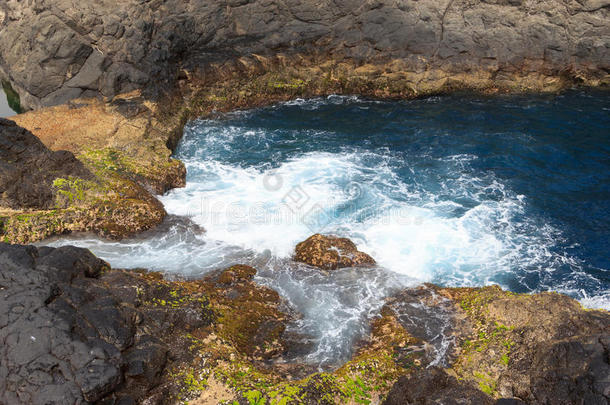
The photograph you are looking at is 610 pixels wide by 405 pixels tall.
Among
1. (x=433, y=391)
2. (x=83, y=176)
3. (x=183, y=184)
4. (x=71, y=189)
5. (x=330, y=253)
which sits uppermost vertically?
(x=433, y=391)

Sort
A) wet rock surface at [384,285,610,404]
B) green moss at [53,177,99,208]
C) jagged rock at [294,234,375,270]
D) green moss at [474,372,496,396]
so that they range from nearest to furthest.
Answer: wet rock surface at [384,285,610,404]
green moss at [474,372,496,396]
jagged rock at [294,234,375,270]
green moss at [53,177,99,208]

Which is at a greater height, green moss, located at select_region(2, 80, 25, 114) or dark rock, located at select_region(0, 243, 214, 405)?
dark rock, located at select_region(0, 243, 214, 405)

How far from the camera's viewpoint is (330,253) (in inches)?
848

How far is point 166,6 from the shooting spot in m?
36.2

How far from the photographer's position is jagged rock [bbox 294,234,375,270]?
70.1ft

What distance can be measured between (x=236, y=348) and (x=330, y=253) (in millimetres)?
7178

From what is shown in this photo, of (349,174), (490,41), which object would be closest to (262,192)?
(349,174)

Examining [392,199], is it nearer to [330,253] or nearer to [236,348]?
[330,253]

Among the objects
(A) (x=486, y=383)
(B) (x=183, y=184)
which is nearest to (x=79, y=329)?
(A) (x=486, y=383)

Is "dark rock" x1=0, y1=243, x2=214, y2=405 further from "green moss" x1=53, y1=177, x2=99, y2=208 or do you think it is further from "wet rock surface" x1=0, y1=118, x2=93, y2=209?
"wet rock surface" x1=0, y1=118, x2=93, y2=209

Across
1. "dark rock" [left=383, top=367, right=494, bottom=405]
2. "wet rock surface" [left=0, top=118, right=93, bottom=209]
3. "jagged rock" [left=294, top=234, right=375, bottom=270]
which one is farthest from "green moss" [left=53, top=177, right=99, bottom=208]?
"dark rock" [left=383, top=367, right=494, bottom=405]

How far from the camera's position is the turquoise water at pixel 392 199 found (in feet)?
69.4

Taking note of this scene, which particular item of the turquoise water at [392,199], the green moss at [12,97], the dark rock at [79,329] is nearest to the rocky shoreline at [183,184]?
the dark rock at [79,329]

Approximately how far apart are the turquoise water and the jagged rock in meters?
0.57
